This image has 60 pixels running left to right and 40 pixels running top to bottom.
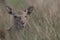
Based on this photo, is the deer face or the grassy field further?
the grassy field

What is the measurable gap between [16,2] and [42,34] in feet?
7.49

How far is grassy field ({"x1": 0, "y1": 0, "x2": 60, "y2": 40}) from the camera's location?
7488mm

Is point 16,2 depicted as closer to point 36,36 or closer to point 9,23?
point 9,23

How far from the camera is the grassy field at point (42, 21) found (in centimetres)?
749

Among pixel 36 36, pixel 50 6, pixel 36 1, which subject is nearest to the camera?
pixel 36 36

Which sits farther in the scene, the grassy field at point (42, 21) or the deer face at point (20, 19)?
the grassy field at point (42, 21)

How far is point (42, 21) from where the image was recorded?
8180mm

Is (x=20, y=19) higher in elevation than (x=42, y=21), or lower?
higher

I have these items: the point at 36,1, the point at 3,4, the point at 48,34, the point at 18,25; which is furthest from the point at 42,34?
the point at 3,4

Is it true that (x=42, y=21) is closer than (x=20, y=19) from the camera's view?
No

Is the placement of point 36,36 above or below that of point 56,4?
below

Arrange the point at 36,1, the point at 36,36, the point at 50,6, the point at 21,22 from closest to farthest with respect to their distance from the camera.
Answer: the point at 21,22
the point at 36,36
the point at 50,6
the point at 36,1

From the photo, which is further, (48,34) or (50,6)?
(50,6)

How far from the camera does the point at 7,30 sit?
7.65 meters
